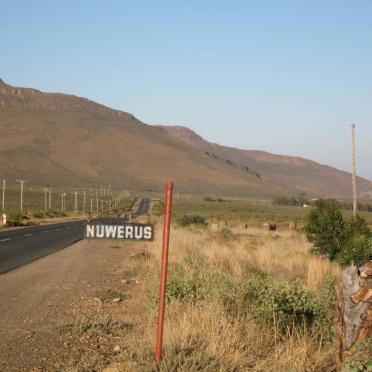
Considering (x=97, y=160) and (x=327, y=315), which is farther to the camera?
(x=97, y=160)

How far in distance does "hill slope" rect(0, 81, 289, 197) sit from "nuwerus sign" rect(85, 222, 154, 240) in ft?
461

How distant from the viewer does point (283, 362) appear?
6305 mm

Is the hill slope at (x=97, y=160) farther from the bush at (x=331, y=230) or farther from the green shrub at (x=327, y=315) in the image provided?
the green shrub at (x=327, y=315)

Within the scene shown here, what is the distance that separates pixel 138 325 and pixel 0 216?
3941cm

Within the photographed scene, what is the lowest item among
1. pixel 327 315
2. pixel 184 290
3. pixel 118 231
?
pixel 327 315

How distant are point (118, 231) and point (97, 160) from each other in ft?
548

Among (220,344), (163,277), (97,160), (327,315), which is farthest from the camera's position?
(97,160)

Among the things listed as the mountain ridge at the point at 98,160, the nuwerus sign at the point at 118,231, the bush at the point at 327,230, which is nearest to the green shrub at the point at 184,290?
the nuwerus sign at the point at 118,231

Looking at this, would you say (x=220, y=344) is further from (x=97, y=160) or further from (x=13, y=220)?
(x=97, y=160)

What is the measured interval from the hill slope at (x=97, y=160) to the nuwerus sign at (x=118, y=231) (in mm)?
140588

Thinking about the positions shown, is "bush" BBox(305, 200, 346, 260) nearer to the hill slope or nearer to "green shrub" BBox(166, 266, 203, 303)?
"green shrub" BBox(166, 266, 203, 303)

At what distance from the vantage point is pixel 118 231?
711 centimetres

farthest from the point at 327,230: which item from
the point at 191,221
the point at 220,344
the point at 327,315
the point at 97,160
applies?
the point at 97,160

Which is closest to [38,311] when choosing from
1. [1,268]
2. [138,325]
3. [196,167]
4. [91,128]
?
[138,325]
